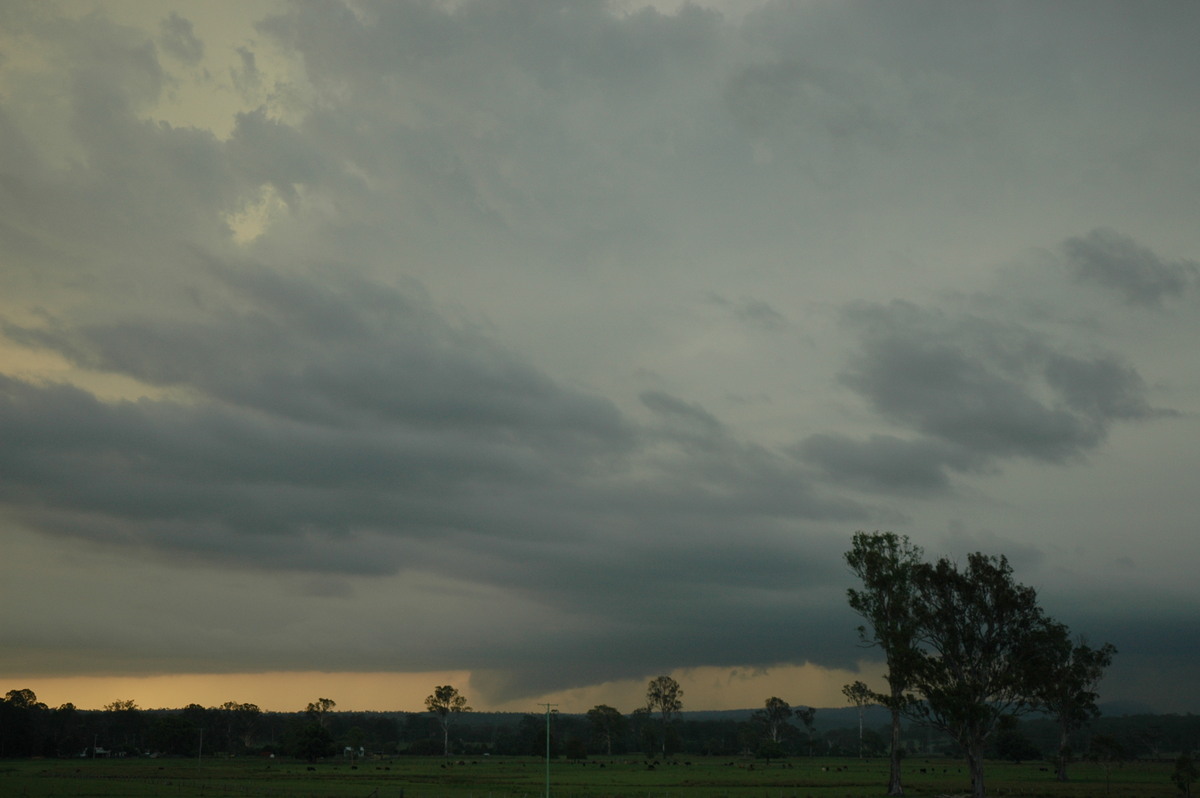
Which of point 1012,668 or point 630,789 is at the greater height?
point 1012,668

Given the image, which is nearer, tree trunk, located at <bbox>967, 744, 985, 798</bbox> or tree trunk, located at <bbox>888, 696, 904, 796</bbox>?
tree trunk, located at <bbox>967, 744, 985, 798</bbox>

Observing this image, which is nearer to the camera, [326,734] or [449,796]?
[449,796]

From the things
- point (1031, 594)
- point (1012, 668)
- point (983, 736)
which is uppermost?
point (1031, 594)

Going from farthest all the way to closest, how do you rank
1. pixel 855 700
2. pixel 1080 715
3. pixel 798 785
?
pixel 855 700 < pixel 1080 715 < pixel 798 785

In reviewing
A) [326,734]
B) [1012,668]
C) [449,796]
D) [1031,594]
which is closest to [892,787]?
[1012,668]

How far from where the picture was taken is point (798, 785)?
318 feet

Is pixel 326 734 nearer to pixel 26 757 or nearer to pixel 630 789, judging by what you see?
pixel 26 757

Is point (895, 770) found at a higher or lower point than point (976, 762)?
lower

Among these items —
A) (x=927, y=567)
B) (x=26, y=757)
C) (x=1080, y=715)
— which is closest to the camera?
(x=927, y=567)

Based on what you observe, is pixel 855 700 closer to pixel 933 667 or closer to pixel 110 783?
pixel 933 667

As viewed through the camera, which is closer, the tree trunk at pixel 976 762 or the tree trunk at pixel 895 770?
the tree trunk at pixel 976 762

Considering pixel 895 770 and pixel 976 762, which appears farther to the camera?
pixel 895 770

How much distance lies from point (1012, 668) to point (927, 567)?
997 cm

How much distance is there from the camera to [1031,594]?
6981 centimetres
